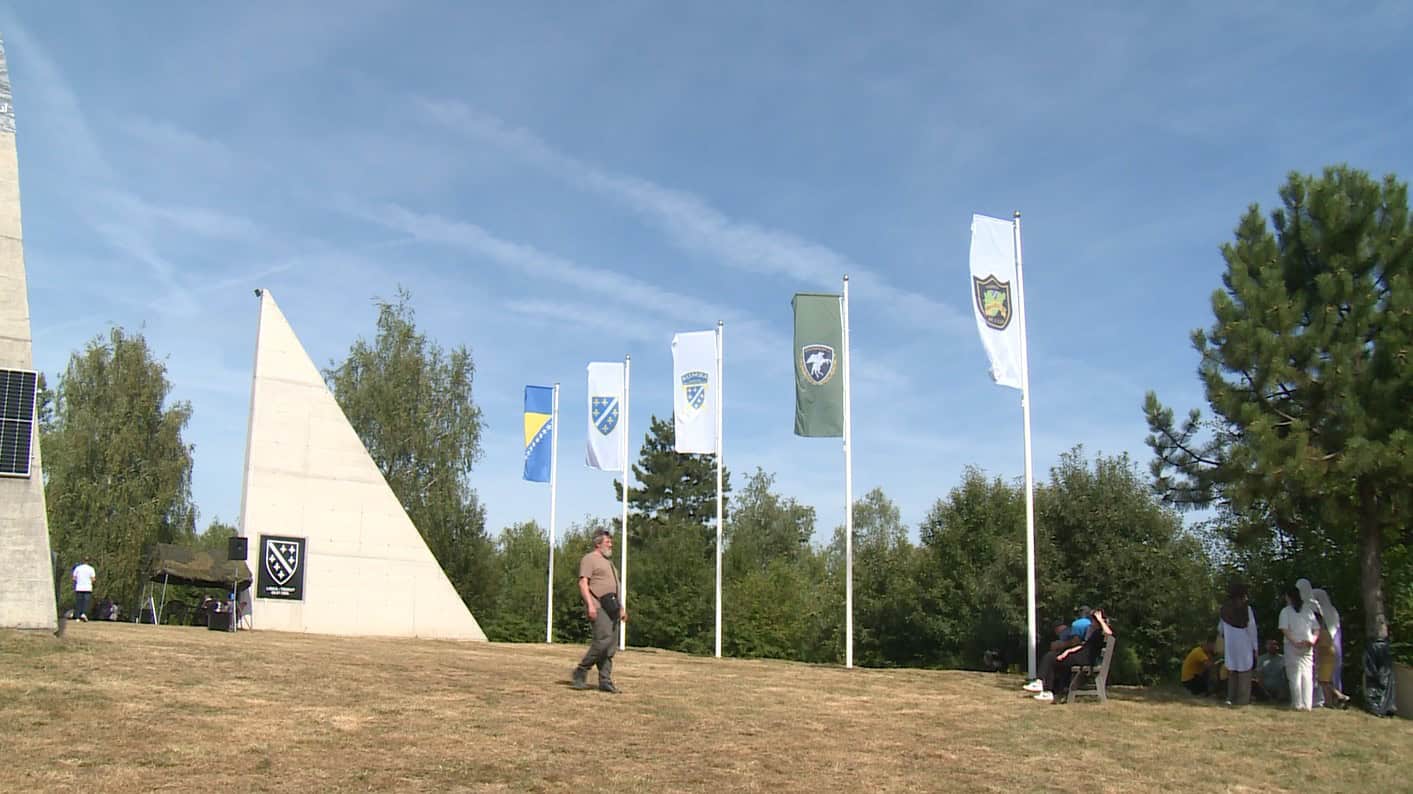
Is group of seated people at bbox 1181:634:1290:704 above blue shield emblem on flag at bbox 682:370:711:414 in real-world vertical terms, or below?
below

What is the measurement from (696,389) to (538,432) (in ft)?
28.5

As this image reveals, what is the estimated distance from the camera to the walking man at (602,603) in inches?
465

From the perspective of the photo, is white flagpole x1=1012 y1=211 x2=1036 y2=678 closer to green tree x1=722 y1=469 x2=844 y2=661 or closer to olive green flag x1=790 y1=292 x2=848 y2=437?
olive green flag x1=790 y1=292 x2=848 y2=437

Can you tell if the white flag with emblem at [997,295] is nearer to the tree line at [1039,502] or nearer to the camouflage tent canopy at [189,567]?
the tree line at [1039,502]

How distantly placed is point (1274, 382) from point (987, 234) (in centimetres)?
506

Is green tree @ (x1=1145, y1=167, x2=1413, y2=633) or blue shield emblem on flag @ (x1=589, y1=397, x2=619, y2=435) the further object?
blue shield emblem on flag @ (x1=589, y1=397, x2=619, y2=435)

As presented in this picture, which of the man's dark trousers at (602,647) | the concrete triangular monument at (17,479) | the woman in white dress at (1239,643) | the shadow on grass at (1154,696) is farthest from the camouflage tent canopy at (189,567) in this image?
the woman in white dress at (1239,643)

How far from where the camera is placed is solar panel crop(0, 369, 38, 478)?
14609 millimetres

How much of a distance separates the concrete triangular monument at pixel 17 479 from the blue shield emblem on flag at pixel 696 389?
13772 mm

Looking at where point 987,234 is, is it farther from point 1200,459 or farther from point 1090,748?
point 1090,748

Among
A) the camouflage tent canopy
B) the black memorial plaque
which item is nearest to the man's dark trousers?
the black memorial plaque

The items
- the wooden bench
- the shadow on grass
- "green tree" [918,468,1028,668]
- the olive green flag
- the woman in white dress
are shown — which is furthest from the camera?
"green tree" [918,468,1028,668]

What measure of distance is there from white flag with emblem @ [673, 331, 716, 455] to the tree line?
9.89 meters

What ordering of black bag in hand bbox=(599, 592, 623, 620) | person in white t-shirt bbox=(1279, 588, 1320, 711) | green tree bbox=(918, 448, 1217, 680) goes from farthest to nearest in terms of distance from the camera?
1. green tree bbox=(918, 448, 1217, 680)
2. person in white t-shirt bbox=(1279, 588, 1320, 711)
3. black bag in hand bbox=(599, 592, 623, 620)
